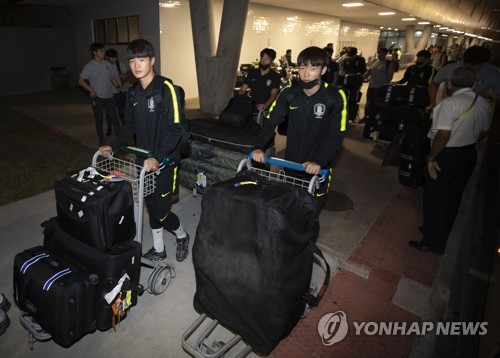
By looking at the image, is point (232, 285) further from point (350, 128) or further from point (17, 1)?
point (17, 1)

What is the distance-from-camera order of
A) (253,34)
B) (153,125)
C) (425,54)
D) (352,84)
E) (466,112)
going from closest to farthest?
(153,125), (466,112), (425,54), (352,84), (253,34)

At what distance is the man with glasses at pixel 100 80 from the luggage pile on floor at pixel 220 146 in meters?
2.59

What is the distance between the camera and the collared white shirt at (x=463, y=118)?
2947 mm

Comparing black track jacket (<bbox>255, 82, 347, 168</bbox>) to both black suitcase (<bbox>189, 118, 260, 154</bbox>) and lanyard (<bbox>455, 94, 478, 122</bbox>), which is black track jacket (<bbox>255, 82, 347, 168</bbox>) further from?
lanyard (<bbox>455, 94, 478, 122</bbox>)

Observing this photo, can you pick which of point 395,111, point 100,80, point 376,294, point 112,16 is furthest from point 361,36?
point 376,294

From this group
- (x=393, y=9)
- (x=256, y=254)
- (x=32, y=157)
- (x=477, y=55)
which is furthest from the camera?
(x=393, y=9)

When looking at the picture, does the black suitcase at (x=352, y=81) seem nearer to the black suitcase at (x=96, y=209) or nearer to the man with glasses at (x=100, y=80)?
the man with glasses at (x=100, y=80)

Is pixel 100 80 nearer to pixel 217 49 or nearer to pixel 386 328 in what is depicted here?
pixel 217 49

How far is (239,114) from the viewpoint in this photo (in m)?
4.48

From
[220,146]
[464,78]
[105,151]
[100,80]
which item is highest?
[464,78]

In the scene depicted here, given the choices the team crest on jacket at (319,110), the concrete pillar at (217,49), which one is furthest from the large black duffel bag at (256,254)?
the concrete pillar at (217,49)

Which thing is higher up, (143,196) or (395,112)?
(395,112)

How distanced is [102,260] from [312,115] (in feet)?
6.70

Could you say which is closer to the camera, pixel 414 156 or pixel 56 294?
pixel 56 294
